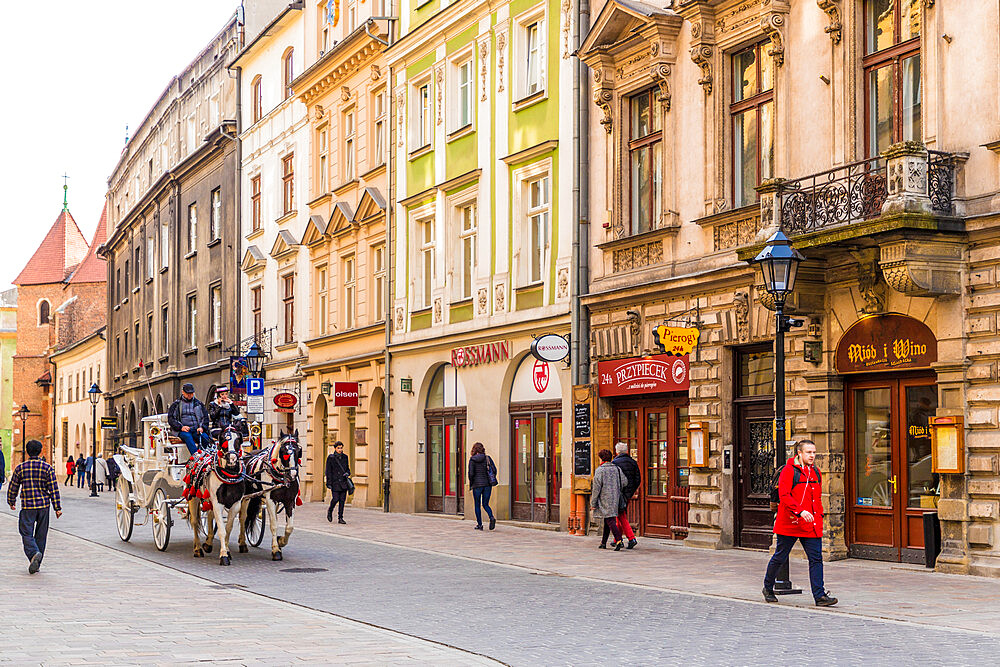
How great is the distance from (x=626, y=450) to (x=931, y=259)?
7030mm

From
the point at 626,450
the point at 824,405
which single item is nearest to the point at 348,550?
the point at 626,450

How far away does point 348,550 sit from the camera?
22.4 m

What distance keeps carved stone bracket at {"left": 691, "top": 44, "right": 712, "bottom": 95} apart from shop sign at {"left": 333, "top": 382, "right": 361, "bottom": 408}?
16.4 meters

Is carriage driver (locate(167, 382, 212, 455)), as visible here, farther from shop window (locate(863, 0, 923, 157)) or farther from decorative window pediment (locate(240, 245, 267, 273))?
decorative window pediment (locate(240, 245, 267, 273))

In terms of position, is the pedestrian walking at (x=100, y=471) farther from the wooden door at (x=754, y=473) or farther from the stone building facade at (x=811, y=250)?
the wooden door at (x=754, y=473)

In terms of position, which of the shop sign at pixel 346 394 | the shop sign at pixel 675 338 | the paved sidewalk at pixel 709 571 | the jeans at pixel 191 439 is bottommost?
the paved sidewalk at pixel 709 571

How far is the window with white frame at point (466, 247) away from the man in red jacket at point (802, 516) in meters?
17.2

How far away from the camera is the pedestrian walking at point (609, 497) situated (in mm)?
21875

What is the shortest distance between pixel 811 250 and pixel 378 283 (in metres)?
18.9

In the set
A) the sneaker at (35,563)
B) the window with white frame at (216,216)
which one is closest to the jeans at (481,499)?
the sneaker at (35,563)

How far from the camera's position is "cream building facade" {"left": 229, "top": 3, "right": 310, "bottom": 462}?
41.5 meters

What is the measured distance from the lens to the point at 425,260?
3394cm

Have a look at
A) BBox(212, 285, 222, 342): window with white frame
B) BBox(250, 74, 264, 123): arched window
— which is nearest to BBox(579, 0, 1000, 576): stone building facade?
BBox(250, 74, 264, 123): arched window

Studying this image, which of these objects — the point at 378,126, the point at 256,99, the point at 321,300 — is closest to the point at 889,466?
the point at 378,126
